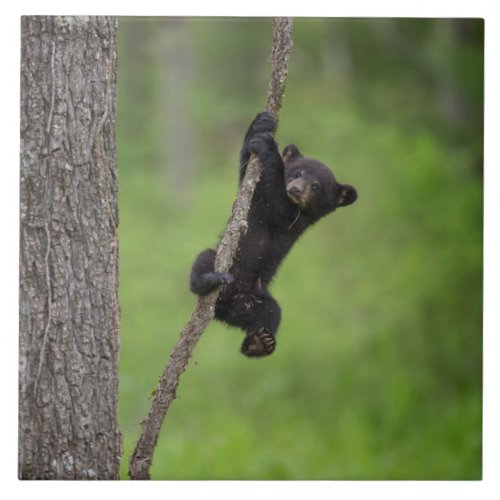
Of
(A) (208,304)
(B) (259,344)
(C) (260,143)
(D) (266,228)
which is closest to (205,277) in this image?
(A) (208,304)

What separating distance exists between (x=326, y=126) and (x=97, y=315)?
2.50 m

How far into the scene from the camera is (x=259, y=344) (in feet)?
15.1

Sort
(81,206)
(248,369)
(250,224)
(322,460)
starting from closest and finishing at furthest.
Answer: (81,206), (250,224), (322,460), (248,369)

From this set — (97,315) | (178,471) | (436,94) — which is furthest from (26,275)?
(436,94)

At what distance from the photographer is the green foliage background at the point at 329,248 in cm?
543

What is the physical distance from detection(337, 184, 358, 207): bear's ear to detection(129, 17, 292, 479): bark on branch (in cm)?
92

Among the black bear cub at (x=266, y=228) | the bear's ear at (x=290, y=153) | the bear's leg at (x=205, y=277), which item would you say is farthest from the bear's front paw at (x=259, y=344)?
the bear's ear at (x=290, y=153)

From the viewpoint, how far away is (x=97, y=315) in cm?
428

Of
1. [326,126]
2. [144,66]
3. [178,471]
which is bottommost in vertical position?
[178,471]

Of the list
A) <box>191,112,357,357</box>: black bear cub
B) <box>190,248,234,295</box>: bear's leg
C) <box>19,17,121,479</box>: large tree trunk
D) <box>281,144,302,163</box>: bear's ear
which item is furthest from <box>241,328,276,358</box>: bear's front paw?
<box>281,144,302,163</box>: bear's ear

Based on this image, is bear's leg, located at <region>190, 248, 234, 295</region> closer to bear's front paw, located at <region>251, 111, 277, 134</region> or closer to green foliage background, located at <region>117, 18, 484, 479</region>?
bear's front paw, located at <region>251, 111, 277, 134</region>

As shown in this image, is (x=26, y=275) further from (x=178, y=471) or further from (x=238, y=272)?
(x=178, y=471)

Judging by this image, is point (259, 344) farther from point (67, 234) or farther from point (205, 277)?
point (67, 234)

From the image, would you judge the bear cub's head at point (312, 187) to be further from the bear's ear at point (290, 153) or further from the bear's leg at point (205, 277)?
the bear's leg at point (205, 277)
